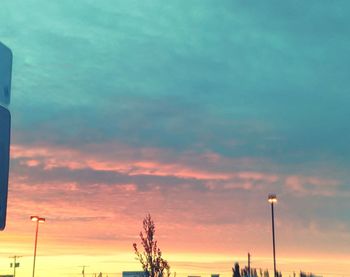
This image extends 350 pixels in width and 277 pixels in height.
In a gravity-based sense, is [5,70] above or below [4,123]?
above

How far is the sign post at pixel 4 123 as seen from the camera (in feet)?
12.5

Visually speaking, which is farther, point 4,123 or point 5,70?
point 4,123

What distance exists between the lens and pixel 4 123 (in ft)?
13.3

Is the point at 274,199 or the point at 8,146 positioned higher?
the point at 274,199

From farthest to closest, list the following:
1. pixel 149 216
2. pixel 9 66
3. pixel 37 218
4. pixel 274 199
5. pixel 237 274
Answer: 1. pixel 237 274
2. pixel 37 218
3. pixel 149 216
4. pixel 274 199
5. pixel 9 66

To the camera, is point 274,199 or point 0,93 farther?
point 274,199

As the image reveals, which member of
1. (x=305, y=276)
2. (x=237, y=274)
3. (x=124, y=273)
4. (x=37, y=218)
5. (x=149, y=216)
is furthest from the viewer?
(x=124, y=273)

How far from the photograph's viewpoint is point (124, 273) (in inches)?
6836

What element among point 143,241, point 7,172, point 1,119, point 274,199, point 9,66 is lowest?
point 7,172

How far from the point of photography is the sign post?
3797 mm

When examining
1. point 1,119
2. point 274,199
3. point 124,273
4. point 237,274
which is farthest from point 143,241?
point 124,273

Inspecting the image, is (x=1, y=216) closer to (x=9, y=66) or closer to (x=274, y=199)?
(x=9, y=66)

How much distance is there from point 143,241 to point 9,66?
132 feet

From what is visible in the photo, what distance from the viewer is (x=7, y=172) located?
394cm
